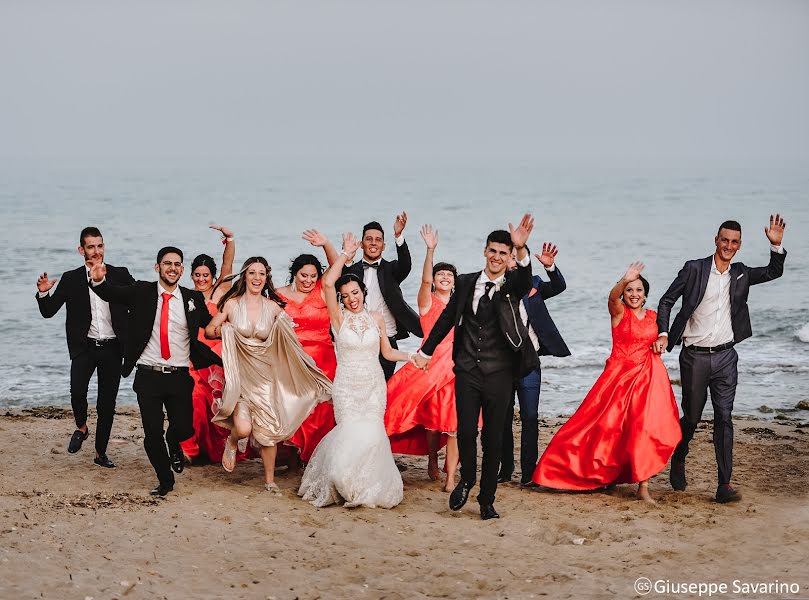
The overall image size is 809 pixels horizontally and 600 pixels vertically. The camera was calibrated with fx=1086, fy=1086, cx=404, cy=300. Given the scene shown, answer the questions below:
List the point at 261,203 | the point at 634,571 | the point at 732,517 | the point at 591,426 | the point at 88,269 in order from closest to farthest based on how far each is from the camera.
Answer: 1. the point at 634,571
2. the point at 732,517
3. the point at 591,426
4. the point at 88,269
5. the point at 261,203

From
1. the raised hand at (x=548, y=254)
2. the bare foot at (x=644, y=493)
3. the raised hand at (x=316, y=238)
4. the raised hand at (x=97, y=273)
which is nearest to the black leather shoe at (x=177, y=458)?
the raised hand at (x=97, y=273)

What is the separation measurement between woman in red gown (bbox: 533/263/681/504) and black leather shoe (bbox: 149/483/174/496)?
9.25 feet

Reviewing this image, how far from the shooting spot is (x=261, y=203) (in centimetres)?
5828

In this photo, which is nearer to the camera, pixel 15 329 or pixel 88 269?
pixel 88 269

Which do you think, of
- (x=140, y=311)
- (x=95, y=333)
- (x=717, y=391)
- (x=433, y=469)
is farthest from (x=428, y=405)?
(x=95, y=333)

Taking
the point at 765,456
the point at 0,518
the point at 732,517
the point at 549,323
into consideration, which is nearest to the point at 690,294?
the point at 549,323

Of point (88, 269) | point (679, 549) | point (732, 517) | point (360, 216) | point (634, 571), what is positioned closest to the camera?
point (634, 571)

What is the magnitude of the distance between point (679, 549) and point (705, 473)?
2.45 m

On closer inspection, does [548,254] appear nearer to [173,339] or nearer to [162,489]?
[173,339]

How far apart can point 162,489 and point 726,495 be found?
429 centimetres

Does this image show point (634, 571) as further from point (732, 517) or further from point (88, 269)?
point (88, 269)

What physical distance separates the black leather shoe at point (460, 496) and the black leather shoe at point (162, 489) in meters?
2.13

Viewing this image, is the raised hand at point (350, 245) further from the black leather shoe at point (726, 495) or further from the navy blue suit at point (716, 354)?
the black leather shoe at point (726, 495)

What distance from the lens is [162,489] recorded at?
816cm
